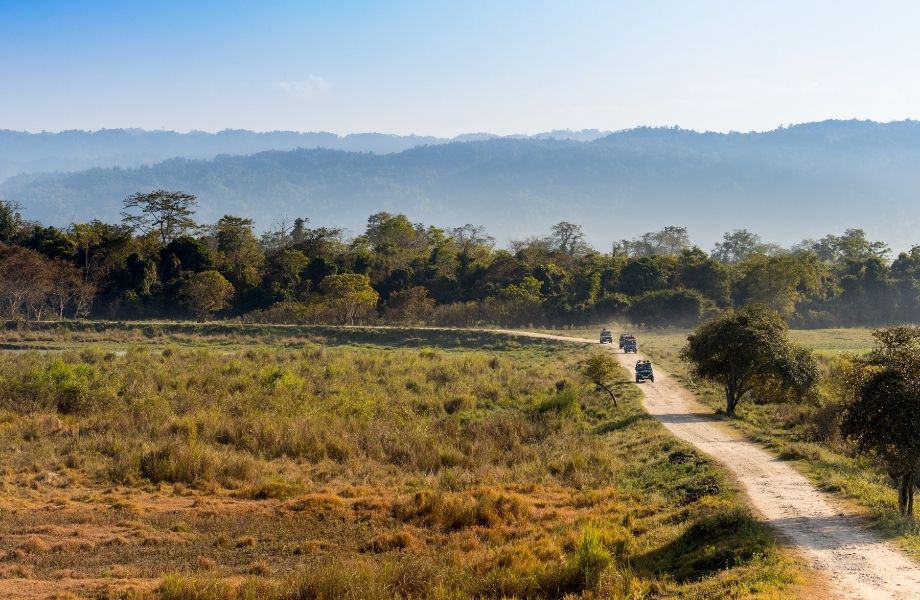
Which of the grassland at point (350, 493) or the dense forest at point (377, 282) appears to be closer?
the grassland at point (350, 493)

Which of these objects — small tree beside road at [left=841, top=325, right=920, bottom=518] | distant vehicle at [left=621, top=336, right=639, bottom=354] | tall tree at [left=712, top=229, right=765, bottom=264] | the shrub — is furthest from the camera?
tall tree at [left=712, top=229, right=765, bottom=264]

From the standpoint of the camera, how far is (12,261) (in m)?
73.8

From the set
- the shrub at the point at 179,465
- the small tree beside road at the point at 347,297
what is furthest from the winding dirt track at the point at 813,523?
the small tree beside road at the point at 347,297

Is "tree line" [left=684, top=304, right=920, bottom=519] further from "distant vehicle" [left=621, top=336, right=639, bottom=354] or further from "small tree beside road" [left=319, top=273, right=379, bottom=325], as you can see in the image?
"small tree beside road" [left=319, top=273, right=379, bottom=325]

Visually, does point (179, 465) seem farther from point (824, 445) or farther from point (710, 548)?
point (824, 445)

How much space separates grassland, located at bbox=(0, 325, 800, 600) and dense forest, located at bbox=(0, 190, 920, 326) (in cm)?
4052

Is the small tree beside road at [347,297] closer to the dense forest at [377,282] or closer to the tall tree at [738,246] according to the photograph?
the dense forest at [377,282]

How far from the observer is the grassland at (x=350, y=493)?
1379cm

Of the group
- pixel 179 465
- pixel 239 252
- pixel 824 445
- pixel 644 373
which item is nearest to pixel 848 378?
pixel 824 445

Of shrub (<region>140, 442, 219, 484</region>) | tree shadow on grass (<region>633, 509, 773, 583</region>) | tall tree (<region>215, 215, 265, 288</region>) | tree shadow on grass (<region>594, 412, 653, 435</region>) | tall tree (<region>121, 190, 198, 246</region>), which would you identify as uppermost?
tall tree (<region>121, 190, 198, 246</region>)

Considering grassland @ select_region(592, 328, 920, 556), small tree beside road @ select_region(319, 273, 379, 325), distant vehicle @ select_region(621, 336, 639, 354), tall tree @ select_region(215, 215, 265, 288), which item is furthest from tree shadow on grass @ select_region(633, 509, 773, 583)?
tall tree @ select_region(215, 215, 265, 288)

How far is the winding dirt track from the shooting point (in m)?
12.1

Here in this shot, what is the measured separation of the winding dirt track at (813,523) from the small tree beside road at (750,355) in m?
2.93

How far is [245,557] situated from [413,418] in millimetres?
15885
